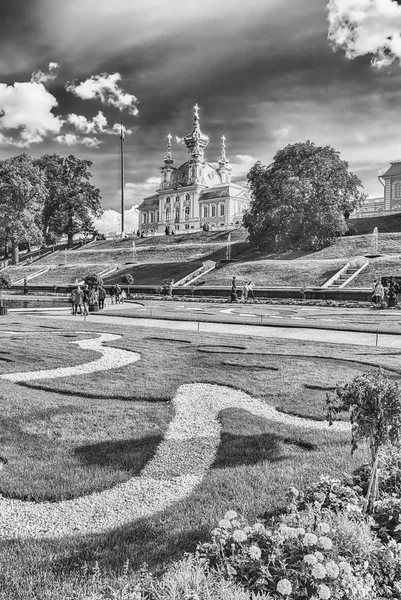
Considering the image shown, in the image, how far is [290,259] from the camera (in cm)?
4294

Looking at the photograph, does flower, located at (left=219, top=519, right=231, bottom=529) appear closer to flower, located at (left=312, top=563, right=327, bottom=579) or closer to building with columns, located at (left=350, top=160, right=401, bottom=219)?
flower, located at (left=312, top=563, right=327, bottom=579)

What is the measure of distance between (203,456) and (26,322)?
13220 millimetres

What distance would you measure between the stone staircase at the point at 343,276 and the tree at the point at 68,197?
49.4m

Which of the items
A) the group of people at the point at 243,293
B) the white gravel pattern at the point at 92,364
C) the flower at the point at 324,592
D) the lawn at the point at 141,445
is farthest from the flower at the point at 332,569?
the group of people at the point at 243,293

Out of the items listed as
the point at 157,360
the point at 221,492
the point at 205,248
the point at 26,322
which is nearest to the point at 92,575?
the point at 221,492

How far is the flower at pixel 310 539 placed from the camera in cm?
295

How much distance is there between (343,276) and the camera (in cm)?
3338

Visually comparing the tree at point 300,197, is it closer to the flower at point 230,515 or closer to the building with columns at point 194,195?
the flower at point 230,515

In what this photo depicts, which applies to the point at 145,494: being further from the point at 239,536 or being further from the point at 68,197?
the point at 68,197

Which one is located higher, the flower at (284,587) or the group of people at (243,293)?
the group of people at (243,293)

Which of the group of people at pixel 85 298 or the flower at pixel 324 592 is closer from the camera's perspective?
the flower at pixel 324 592

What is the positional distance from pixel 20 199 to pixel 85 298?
1580 inches

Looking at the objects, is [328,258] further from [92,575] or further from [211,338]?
[92,575]

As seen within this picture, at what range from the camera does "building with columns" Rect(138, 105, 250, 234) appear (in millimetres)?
98062
